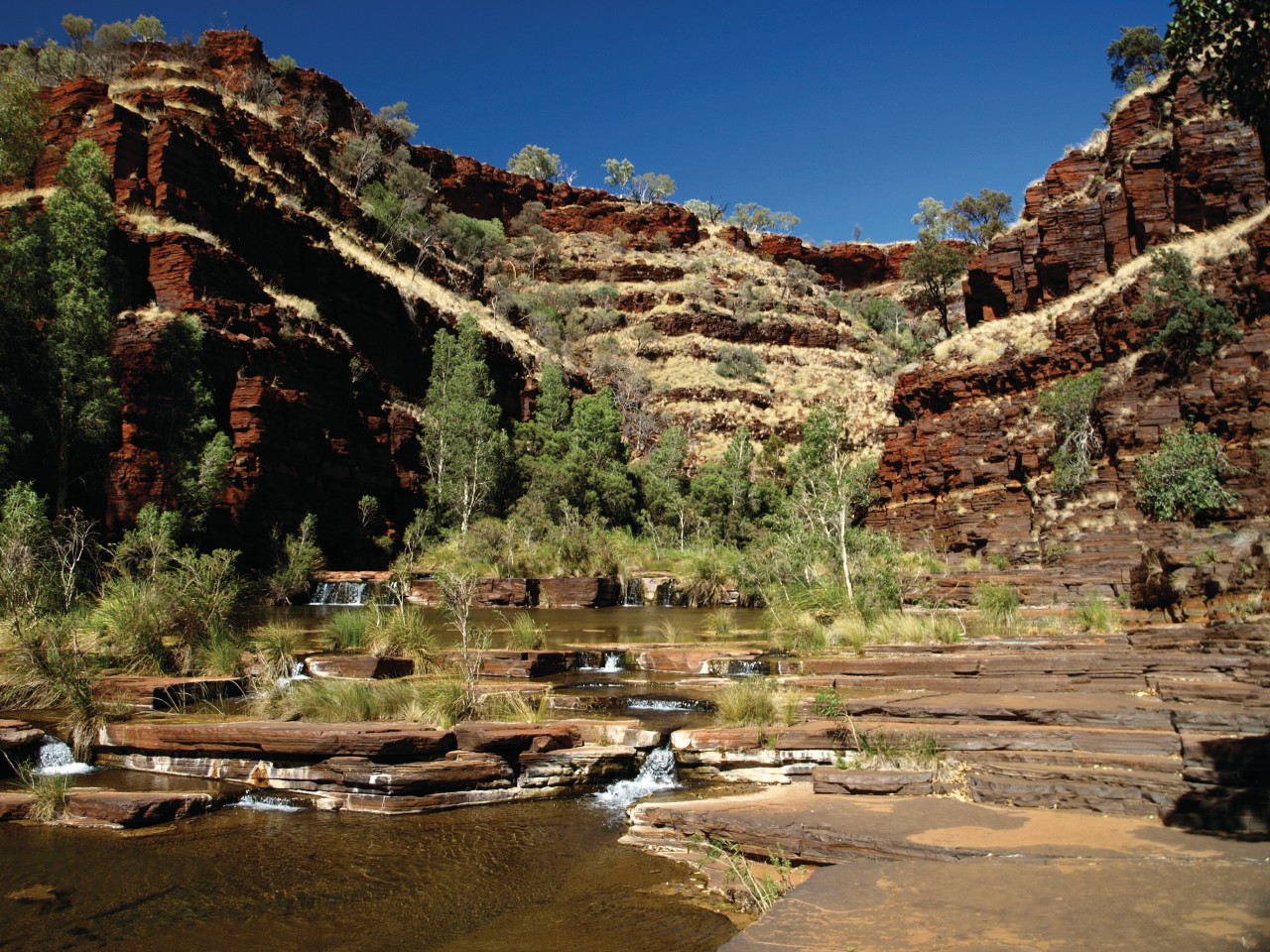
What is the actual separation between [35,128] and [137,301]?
7558 millimetres

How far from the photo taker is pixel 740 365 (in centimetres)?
6494

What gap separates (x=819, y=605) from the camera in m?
15.0

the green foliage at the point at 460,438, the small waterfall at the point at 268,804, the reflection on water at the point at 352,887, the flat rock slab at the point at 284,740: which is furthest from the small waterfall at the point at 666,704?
the green foliage at the point at 460,438

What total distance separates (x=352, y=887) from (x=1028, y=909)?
424 cm

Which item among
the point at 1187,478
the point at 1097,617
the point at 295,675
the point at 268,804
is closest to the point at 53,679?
the point at 295,675

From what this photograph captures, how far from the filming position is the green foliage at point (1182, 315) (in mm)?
22797

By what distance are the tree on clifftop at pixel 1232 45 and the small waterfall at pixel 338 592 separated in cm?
2550

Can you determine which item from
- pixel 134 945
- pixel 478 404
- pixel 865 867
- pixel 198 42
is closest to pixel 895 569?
pixel 865 867

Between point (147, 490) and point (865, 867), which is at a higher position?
point (147, 490)

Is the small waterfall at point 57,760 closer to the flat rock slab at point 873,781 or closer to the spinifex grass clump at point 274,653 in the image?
the spinifex grass clump at point 274,653

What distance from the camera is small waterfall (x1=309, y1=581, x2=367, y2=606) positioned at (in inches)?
1026

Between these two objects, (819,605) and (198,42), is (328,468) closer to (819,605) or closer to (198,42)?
(819,605)

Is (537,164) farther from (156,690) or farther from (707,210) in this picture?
(156,690)

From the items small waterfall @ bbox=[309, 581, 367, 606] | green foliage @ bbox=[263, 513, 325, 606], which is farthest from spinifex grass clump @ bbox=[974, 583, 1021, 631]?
green foliage @ bbox=[263, 513, 325, 606]
